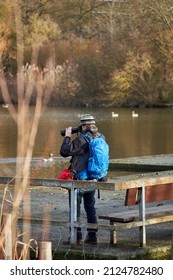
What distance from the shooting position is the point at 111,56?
6519cm

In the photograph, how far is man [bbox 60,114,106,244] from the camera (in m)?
10.6

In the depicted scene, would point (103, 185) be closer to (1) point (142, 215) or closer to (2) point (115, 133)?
(1) point (142, 215)

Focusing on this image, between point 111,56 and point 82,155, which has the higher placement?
point 111,56

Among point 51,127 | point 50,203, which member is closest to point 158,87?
point 51,127

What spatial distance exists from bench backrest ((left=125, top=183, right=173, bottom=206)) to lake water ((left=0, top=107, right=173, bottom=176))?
11.2 m

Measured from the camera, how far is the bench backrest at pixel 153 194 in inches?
437

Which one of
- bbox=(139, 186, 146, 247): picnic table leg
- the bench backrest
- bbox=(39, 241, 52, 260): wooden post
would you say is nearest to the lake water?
the bench backrest

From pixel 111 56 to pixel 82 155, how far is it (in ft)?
180

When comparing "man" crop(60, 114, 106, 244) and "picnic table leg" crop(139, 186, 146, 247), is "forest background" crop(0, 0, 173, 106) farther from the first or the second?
"picnic table leg" crop(139, 186, 146, 247)

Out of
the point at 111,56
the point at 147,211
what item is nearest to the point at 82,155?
the point at 147,211

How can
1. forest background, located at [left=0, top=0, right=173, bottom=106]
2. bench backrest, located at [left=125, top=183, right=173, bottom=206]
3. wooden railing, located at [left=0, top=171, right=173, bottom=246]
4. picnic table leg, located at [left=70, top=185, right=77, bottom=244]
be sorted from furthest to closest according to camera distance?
forest background, located at [left=0, top=0, right=173, bottom=106], bench backrest, located at [left=125, top=183, right=173, bottom=206], picnic table leg, located at [left=70, top=185, right=77, bottom=244], wooden railing, located at [left=0, top=171, right=173, bottom=246]

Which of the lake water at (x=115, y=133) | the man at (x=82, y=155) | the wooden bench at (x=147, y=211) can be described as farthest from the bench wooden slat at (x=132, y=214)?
the lake water at (x=115, y=133)
